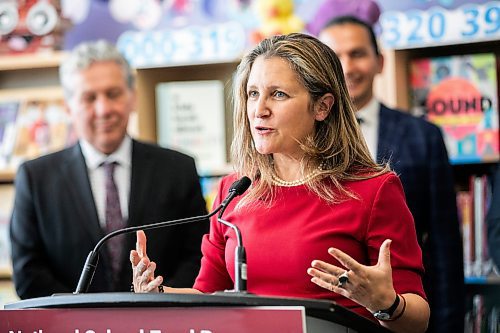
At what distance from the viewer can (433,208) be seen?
3.05 m

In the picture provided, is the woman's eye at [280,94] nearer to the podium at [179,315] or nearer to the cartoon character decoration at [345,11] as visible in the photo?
the podium at [179,315]

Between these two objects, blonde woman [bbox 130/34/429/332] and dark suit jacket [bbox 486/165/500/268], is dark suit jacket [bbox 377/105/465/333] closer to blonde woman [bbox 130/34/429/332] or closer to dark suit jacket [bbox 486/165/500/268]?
dark suit jacket [bbox 486/165/500/268]

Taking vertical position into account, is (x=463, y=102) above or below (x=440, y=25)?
below

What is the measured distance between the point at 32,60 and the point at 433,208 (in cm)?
210

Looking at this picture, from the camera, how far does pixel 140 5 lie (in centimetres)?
460

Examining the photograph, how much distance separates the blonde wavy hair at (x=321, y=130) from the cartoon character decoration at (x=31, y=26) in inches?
95.8

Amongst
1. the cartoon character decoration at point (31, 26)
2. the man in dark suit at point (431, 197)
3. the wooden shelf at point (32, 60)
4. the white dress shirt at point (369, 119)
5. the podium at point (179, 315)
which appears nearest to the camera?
the podium at point (179, 315)

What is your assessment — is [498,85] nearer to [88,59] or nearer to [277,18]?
[277,18]

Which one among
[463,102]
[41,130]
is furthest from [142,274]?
[41,130]

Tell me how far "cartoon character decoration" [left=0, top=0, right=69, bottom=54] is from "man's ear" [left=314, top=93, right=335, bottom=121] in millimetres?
2553

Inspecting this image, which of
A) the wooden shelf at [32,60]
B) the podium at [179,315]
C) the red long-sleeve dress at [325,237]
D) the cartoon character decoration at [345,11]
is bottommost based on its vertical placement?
the podium at [179,315]

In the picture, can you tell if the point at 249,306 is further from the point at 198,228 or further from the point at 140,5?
the point at 140,5

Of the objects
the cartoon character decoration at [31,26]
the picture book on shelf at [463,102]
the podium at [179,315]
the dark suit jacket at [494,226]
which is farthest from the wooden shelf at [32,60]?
the podium at [179,315]

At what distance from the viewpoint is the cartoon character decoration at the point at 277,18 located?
4.13 metres
